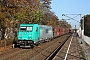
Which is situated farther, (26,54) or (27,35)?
(27,35)

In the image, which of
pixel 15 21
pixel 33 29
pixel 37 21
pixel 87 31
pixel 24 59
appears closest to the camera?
pixel 24 59

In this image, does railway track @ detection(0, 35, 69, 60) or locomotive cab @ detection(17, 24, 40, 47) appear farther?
locomotive cab @ detection(17, 24, 40, 47)

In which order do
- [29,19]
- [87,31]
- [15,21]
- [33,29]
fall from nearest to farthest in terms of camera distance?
1. [33,29]
2. [15,21]
3. [29,19]
4. [87,31]

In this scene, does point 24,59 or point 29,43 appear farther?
point 29,43

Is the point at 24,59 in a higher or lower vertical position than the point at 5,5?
lower

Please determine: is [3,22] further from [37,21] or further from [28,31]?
[37,21]

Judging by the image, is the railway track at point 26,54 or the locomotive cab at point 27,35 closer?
the railway track at point 26,54

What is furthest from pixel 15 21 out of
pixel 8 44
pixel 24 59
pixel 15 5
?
pixel 24 59

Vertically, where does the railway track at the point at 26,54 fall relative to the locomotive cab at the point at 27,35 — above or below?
below

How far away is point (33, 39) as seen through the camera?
24.8 m

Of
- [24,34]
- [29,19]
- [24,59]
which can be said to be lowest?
[24,59]

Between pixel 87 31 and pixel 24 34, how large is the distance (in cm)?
5652

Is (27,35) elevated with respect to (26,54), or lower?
elevated

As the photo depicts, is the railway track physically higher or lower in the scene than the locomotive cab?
lower
